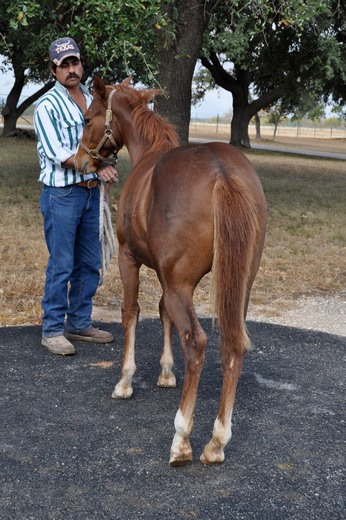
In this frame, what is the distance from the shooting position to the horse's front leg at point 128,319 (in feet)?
14.4

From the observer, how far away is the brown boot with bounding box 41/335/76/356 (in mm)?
5223

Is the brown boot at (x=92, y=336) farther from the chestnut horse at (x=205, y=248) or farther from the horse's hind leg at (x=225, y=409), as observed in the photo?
the horse's hind leg at (x=225, y=409)

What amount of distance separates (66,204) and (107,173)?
0.58 m

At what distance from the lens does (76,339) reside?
18.5 feet

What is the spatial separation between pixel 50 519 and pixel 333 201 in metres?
13.1

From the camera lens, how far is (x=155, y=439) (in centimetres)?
380

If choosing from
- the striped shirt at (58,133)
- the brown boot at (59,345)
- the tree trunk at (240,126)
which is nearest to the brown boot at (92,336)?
the brown boot at (59,345)

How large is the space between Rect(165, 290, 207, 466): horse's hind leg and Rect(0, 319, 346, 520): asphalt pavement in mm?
121

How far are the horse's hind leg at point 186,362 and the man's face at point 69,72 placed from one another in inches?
93.1

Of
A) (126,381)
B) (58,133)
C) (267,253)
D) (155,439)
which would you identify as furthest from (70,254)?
(267,253)

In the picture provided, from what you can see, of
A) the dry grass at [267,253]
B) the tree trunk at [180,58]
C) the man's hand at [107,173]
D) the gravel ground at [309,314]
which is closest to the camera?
the man's hand at [107,173]

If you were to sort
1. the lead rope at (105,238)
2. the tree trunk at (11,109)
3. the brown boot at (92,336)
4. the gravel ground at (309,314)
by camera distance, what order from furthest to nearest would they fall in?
the tree trunk at (11,109), the gravel ground at (309,314), the brown boot at (92,336), the lead rope at (105,238)

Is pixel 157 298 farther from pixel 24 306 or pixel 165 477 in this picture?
pixel 165 477

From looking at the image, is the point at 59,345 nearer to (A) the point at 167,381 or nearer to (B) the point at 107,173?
(A) the point at 167,381
